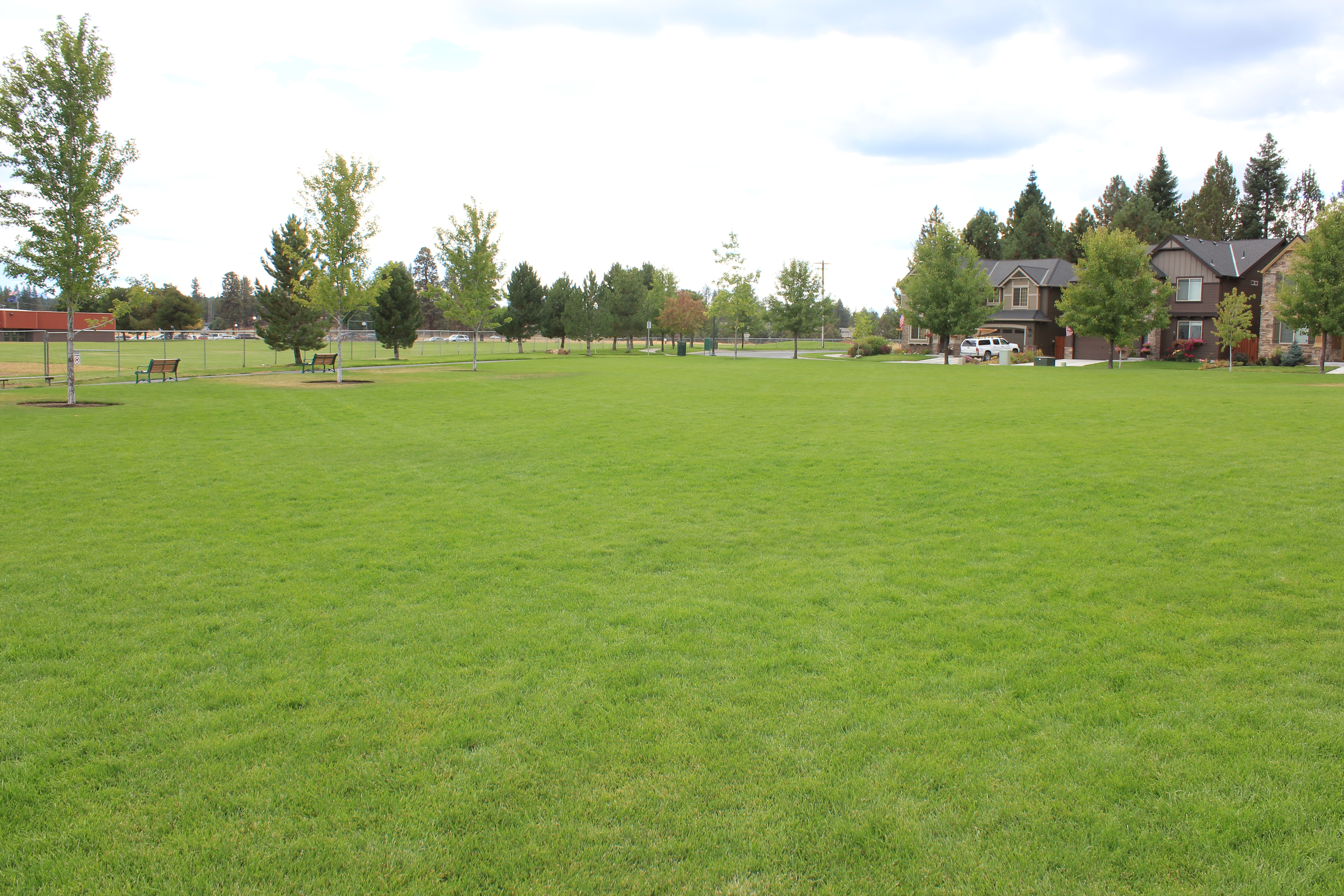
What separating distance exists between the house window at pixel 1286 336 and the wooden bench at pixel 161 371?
2281 inches

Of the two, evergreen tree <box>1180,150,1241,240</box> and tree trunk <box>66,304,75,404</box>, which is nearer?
tree trunk <box>66,304,75,404</box>

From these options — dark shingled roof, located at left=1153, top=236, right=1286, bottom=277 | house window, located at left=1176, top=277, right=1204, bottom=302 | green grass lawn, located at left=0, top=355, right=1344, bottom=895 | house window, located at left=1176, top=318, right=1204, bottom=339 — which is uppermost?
dark shingled roof, located at left=1153, top=236, right=1286, bottom=277

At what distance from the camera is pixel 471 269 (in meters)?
41.9

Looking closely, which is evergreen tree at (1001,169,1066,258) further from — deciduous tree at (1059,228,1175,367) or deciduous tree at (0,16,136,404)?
deciduous tree at (0,16,136,404)

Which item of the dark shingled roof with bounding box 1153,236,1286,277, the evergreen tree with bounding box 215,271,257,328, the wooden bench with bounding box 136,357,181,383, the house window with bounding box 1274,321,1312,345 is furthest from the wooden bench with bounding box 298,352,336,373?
the evergreen tree with bounding box 215,271,257,328

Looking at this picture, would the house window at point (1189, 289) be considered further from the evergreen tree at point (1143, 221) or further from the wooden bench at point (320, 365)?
the wooden bench at point (320, 365)

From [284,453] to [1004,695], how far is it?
1305 cm

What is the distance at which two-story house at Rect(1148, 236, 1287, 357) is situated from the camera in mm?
51062

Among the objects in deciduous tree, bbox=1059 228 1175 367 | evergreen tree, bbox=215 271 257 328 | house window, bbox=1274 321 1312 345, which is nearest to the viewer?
deciduous tree, bbox=1059 228 1175 367

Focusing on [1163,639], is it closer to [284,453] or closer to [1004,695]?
[1004,695]

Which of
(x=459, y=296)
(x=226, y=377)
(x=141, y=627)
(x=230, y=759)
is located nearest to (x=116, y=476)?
(x=141, y=627)

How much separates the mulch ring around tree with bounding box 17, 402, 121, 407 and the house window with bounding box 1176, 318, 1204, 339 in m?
59.0

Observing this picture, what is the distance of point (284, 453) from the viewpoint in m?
14.4

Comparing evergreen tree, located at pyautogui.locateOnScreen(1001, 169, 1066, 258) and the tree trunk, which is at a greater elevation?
evergreen tree, located at pyautogui.locateOnScreen(1001, 169, 1066, 258)
